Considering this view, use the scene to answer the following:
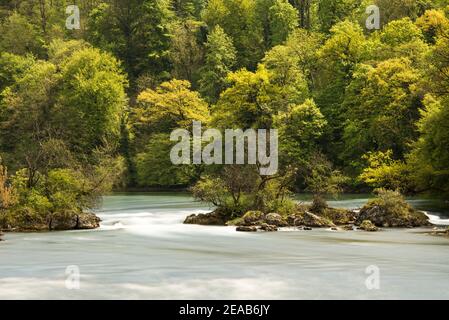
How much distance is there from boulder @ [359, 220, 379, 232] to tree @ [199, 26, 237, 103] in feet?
158

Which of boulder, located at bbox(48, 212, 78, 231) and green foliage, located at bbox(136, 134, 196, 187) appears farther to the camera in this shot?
green foliage, located at bbox(136, 134, 196, 187)

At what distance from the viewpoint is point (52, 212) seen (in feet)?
131

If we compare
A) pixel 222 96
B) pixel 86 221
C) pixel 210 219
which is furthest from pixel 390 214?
pixel 222 96

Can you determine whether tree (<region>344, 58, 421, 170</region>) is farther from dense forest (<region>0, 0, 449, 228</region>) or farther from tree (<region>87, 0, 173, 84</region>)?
tree (<region>87, 0, 173, 84</region>)

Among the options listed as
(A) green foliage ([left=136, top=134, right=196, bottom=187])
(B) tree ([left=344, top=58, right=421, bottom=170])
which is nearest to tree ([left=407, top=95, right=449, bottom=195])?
(B) tree ([left=344, top=58, right=421, bottom=170])

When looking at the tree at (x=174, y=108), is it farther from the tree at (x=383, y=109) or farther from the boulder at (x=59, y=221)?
the boulder at (x=59, y=221)

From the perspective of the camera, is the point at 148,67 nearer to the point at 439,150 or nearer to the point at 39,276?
the point at 439,150

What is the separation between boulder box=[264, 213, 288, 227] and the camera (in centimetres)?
3994

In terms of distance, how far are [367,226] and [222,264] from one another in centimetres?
1373

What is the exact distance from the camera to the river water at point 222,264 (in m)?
21.7

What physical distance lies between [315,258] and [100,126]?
185 feet

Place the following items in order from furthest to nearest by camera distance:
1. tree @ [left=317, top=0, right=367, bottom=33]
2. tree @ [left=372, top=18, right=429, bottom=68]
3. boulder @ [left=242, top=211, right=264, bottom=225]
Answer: tree @ [left=317, top=0, right=367, bottom=33]
tree @ [left=372, top=18, right=429, bottom=68]
boulder @ [left=242, top=211, right=264, bottom=225]

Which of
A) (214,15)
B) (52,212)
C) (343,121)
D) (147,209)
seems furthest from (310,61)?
(52,212)

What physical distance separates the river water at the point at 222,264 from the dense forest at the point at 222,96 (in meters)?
5.26
